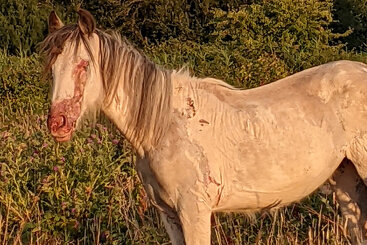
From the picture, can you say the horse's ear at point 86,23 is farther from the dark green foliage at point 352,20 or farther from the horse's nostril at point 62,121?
the dark green foliage at point 352,20

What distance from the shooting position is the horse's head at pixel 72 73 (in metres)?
3.53

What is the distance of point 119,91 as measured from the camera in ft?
12.4

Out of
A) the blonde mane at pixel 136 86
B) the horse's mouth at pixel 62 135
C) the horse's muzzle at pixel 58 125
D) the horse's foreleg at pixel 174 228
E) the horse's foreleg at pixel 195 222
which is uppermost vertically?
the blonde mane at pixel 136 86

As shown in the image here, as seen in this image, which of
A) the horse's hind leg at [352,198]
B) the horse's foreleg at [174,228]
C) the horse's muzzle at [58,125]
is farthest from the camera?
the horse's hind leg at [352,198]

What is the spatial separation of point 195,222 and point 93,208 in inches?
61.7

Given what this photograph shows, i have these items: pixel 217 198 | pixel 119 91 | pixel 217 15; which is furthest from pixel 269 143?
pixel 217 15

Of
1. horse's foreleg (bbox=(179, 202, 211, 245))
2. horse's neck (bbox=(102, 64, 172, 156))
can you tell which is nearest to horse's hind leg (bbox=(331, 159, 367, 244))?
horse's foreleg (bbox=(179, 202, 211, 245))

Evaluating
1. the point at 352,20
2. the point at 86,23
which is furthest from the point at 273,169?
the point at 352,20

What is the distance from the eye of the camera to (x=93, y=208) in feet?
A: 16.7

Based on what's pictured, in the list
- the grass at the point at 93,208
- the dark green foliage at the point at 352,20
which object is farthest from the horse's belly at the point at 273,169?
the dark green foliage at the point at 352,20

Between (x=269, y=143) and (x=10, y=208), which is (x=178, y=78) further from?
(x=10, y=208)

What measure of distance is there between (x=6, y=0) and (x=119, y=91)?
1714cm

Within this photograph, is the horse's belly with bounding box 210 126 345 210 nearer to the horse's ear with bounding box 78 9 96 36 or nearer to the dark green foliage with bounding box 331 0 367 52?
the horse's ear with bounding box 78 9 96 36

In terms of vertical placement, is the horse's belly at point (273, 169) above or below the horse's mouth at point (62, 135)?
below
